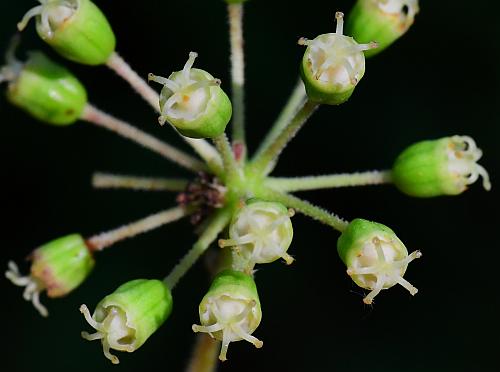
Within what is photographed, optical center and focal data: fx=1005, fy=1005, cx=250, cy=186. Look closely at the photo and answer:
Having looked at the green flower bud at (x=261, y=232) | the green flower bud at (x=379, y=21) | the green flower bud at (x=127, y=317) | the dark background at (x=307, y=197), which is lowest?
the green flower bud at (x=127, y=317)

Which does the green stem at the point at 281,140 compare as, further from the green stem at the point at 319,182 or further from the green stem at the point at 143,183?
the green stem at the point at 143,183

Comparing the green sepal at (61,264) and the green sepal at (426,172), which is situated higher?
the green sepal at (426,172)

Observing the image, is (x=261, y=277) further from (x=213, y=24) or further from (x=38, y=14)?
(x=38, y=14)

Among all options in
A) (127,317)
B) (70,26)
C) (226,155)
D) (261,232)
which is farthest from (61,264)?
(261,232)

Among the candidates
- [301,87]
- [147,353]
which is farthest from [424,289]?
[301,87]

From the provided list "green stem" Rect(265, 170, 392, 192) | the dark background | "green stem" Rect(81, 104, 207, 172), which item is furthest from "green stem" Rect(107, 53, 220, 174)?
the dark background

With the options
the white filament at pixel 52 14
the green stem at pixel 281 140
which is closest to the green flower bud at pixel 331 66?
the green stem at pixel 281 140
